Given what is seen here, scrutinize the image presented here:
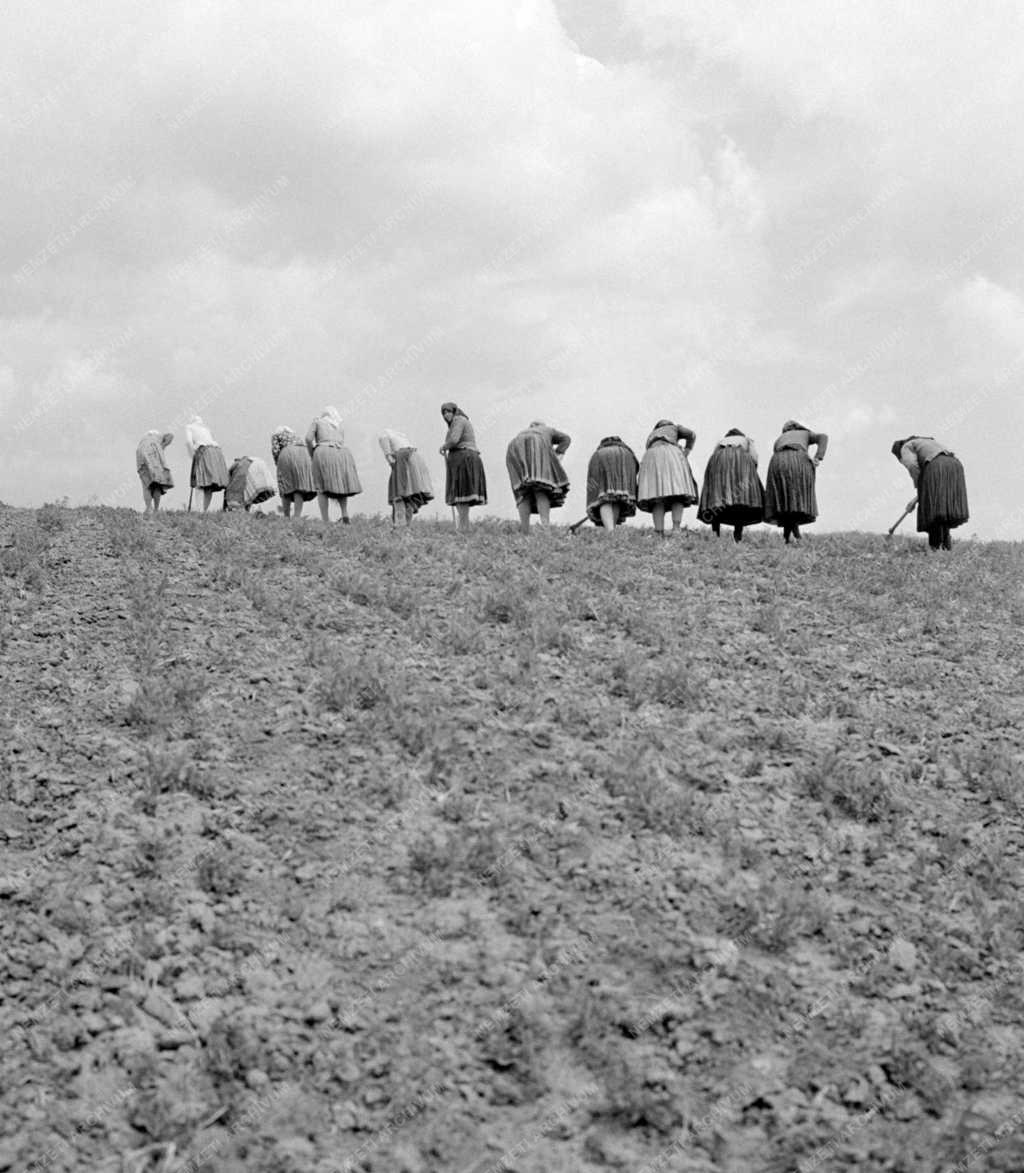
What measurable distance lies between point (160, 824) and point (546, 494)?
45.2ft

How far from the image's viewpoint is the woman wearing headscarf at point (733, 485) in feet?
61.3

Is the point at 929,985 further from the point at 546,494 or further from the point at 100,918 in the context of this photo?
the point at 546,494

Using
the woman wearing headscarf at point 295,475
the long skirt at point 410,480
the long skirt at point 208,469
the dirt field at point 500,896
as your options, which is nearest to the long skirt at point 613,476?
the long skirt at point 410,480

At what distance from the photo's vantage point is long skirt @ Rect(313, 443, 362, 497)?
22078 millimetres

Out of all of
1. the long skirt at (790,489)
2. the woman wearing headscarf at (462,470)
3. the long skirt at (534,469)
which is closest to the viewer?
the long skirt at (790,489)

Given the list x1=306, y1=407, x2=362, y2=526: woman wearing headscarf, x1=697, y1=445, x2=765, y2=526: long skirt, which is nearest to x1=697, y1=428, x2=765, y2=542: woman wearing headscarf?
x1=697, y1=445, x2=765, y2=526: long skirt

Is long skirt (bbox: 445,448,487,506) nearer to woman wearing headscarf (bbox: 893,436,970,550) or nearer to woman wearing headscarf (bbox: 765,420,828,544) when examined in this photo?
woman wearing headscarf (bbox: 765,420,828,544)

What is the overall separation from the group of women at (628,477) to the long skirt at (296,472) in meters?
0.02

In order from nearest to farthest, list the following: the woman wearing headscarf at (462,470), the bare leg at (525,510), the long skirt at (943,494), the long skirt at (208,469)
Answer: the long skirt at (943,494)
the bare leg at (525,510)
the woman wearing headscarf at (462,470)
the long skirt at (208,469)

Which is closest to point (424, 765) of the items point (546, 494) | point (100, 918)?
point (100, 918)

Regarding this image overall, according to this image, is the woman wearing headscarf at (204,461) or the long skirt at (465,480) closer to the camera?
the long skirt at (465,480)

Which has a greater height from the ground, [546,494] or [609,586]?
[546,494]

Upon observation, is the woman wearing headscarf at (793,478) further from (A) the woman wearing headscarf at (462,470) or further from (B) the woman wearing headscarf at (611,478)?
(A) the woman wearing headscarf at (462,470)

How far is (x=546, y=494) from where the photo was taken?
2027 cm
